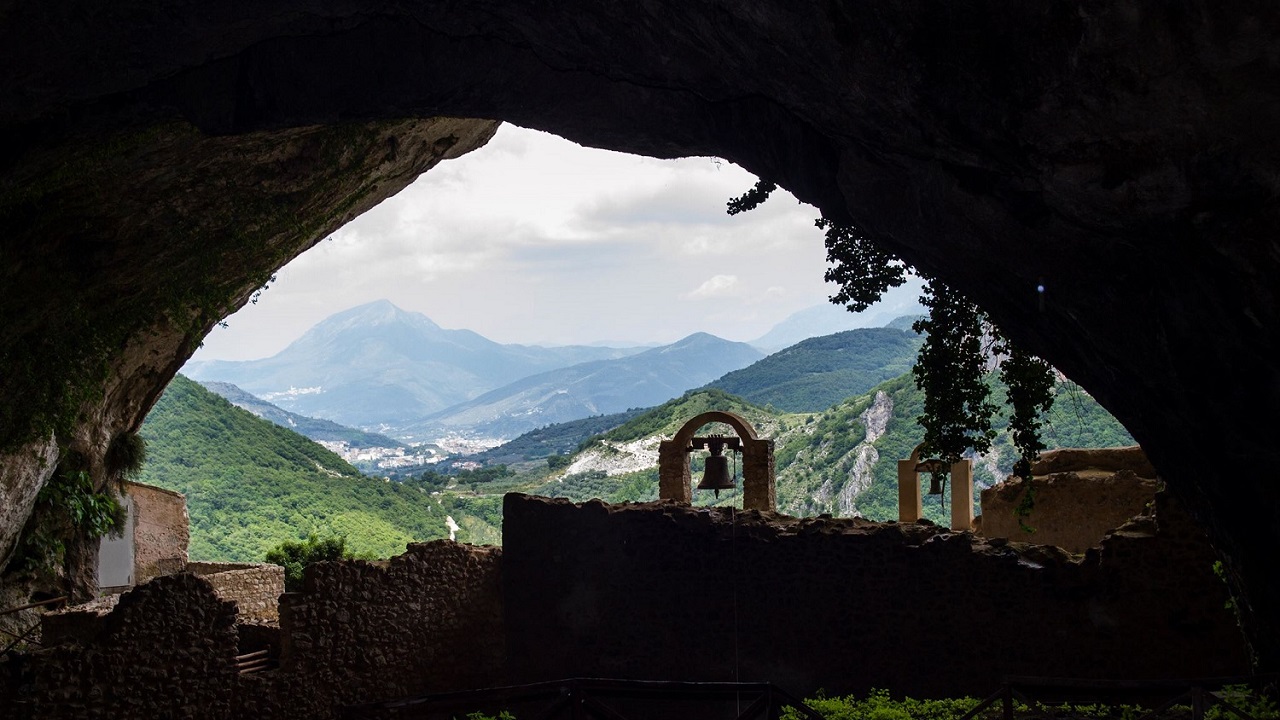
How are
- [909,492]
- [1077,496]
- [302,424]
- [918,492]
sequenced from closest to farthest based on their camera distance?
[1077,496] → [909,492] → [918,492] → [302,424]

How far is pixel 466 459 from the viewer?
3976 inches

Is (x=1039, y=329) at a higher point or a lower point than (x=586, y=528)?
higher

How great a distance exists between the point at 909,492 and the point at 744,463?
97.5 inches

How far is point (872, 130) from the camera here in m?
6.89

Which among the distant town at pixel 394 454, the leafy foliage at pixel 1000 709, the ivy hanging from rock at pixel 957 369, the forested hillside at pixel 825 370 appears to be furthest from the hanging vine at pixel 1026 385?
the distant town at pixel 394 454

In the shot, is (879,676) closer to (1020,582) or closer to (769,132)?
(1020,582)

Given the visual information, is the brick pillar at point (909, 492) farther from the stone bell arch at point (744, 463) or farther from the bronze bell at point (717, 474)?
the bronze bell at point (717, 474)

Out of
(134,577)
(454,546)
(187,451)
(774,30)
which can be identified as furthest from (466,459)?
(774,30)

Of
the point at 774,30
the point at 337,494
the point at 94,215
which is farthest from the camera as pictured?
the point at 337,494

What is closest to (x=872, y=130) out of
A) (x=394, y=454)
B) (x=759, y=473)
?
(x=759, y=473)

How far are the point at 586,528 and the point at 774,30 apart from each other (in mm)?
7168

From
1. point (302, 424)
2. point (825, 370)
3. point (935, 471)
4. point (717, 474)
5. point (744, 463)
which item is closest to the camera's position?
point (717, 474)

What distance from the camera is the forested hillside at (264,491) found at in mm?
40406

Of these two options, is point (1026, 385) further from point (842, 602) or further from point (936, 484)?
point (936, 484)
